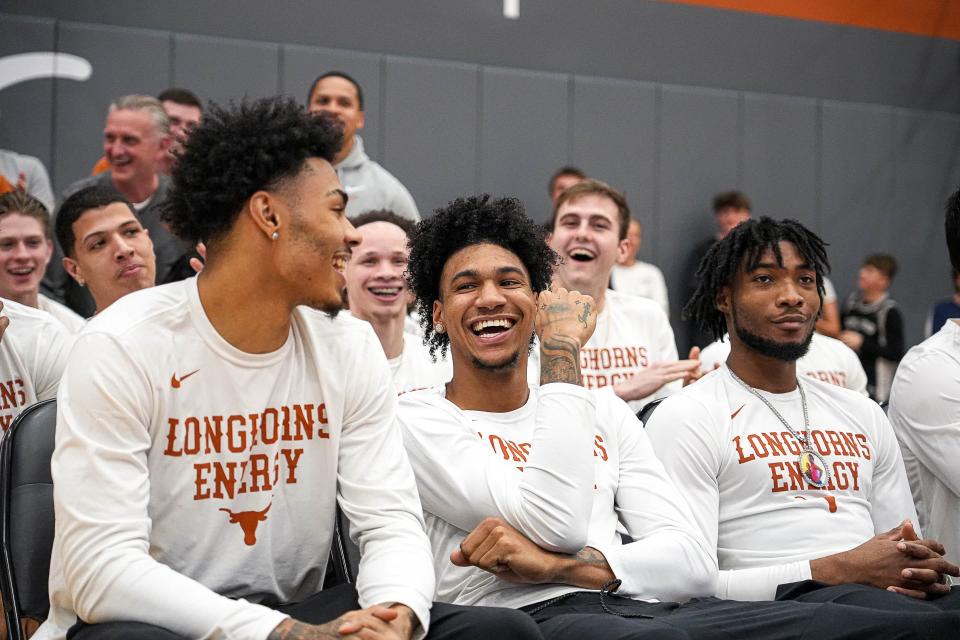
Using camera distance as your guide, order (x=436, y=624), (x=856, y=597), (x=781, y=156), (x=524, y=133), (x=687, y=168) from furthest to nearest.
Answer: (x=781, y=156), (x=687, y=168), (x=524, y=133), (x=856, y=597), (x=436, y=624)

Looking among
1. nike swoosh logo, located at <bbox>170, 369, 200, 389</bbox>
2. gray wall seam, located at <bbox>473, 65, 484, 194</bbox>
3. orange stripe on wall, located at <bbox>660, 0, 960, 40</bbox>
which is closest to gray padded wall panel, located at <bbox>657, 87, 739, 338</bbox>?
orange stripe on wall, located at <bbox>660, 0, 960, 40</bbox>

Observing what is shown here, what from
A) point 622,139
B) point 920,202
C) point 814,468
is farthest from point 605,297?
point 920,202

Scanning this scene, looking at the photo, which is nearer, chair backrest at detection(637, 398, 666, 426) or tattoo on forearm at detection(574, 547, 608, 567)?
tattoo on forearm at detection(574, 547, 608, 567)

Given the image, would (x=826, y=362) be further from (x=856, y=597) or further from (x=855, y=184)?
(x=855, y=184)

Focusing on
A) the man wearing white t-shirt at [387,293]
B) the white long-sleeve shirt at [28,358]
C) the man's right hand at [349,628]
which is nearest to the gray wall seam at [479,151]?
the man wearing white t-shirt at [387,293]

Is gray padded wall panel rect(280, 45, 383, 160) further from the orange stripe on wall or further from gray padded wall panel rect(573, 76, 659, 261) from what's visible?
the orange stripe on wall

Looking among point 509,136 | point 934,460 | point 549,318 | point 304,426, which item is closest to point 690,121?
point 509,136

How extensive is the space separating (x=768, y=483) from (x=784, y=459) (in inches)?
3.7

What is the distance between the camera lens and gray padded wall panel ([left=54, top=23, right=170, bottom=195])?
22.7ft

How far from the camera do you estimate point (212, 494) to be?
2.37m

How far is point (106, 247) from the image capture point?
4062 mm

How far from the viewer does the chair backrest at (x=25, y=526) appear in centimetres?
242

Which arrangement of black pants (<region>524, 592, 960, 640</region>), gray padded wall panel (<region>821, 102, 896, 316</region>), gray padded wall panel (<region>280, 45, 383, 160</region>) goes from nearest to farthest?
1. black pants (<region>524, 592, 960, 640</region>)
2. gray padded wall panel (<region>280, 45, 383, 160</region>)
3. gray padded wall panel (<region>821, 102, 896, 316</region>)

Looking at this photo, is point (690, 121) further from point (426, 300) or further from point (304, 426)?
point (304, 426)
